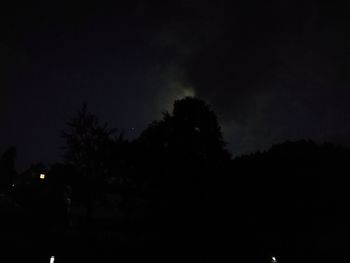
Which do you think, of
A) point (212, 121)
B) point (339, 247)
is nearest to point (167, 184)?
point (212, 121)

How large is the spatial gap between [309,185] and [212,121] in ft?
43.7

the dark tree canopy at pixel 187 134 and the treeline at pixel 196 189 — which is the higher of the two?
the dark tree canopy at pixel 187 134

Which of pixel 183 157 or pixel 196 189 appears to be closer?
pixel 196 189

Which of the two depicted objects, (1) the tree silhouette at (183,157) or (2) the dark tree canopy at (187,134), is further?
(2) the dark tree canopy at (187,134)

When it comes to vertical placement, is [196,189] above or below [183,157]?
below

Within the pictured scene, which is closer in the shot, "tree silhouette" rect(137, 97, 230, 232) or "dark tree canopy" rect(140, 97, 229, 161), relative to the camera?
"tree silhouette" rect(137, 97, 230, 232)

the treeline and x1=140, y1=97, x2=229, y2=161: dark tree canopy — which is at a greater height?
x1=140, y1=97, x2=229, y2=161: dark tree canopy

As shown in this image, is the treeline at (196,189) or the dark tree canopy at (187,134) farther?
the dark tree canopy at (187,134)

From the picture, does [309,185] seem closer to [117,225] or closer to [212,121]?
[212,121]

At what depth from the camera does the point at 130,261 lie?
31.9 meters

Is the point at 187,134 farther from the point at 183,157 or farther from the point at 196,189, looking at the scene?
the point at 196,189

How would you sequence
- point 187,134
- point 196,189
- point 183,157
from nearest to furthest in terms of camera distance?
point 196,189 < point 183,157 < point 187,134

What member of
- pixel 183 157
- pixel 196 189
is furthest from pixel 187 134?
pixel 196 189

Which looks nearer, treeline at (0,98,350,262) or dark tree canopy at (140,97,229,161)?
treeline at (0,98,350,262)
